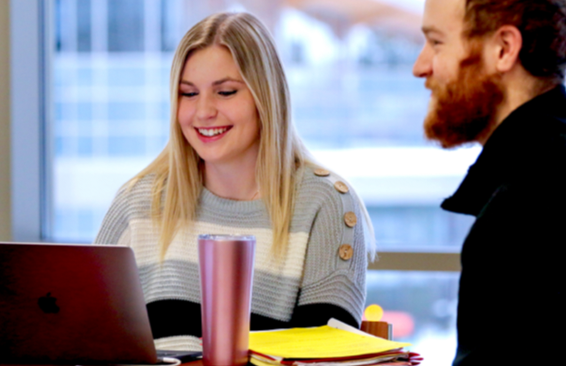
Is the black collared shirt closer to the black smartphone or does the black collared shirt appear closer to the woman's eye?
the black smartphone

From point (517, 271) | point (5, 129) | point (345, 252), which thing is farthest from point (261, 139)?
point (5, 129)

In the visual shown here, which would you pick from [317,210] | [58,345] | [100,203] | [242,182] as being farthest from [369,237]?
[100,203]

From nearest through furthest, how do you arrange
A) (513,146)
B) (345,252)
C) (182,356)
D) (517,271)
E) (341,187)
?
(517,271) < (513,146) < (182,356) < (345,252) < (341,187)

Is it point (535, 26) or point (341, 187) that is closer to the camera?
point (535, 26)

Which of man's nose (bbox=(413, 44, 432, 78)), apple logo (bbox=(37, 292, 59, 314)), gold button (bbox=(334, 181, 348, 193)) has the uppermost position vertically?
man's nose (bbox=(413, 44, 432, 78))

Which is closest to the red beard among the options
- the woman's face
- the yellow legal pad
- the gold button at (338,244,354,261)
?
the yellow legal pad

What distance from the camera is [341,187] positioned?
162 cm

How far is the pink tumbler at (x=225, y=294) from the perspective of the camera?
903 mm

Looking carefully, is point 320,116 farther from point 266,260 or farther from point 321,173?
point 266,260

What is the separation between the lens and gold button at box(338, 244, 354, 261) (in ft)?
4.94

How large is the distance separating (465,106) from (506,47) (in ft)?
0.35

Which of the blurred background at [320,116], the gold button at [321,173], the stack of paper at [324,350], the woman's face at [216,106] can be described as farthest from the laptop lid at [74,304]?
the blurred background at [320,116]

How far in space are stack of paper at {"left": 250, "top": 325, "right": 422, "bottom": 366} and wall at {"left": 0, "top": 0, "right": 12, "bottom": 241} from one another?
6.28 feet

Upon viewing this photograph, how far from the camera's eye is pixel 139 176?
174 centimetres
